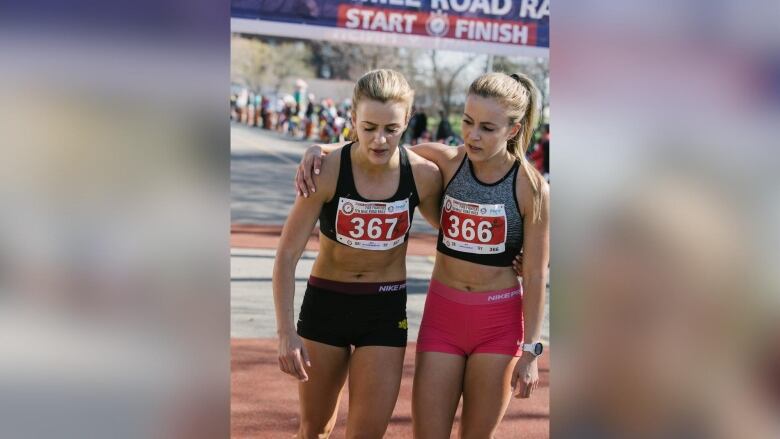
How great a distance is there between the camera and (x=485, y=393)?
3.07 metres

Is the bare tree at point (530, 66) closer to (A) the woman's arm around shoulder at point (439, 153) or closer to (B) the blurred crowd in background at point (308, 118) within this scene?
(B) the blurred crowd in background at point (308, 118)

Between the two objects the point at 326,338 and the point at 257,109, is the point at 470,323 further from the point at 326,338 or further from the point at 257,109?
the point at 257,109

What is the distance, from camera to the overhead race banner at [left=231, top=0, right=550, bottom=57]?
14.1 metres

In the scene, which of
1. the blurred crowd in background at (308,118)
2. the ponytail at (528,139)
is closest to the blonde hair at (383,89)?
the ponytail at (528,139)

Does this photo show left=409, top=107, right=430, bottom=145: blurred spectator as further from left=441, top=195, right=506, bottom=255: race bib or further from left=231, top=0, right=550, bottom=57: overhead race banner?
left=441, top=195, right=506, bottom=255: race bib

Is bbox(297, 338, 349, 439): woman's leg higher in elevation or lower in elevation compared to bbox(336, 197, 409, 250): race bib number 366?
lower

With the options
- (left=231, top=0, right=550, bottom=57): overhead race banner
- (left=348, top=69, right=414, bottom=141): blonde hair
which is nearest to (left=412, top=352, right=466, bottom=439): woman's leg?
(left=348, top=69, right=414, bottom=141): blonde hair

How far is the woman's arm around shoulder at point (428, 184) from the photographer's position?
10.2 ft

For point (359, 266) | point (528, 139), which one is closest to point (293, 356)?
point (359, 266)

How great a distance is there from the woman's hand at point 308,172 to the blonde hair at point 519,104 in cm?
59

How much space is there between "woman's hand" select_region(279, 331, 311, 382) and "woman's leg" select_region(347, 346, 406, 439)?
0.92ft

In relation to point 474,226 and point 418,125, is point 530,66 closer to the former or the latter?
point 418,125

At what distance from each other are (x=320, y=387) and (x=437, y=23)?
12.0 meters
